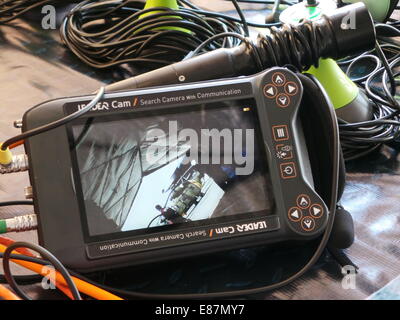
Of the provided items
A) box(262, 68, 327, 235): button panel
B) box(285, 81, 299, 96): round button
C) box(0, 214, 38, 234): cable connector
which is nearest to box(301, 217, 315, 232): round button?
box(262, 68, 327, 235): button panel

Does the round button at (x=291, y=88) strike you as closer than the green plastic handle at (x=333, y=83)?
Yes

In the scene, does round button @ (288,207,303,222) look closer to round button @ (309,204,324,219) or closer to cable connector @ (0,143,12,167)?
round button @ (309,204,324,219)

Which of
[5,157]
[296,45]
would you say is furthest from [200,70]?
[5,157]

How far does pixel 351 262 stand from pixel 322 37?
22 cm

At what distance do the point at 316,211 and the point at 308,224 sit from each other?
0.01 metres

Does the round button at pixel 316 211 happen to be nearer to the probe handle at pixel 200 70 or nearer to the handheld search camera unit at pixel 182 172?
the handheld search camera unit at pixel 182 172

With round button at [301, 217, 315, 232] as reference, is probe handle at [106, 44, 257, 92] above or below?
above

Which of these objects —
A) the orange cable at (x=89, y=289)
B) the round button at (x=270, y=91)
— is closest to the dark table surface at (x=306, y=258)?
the orange cable at (x=89, y=289)

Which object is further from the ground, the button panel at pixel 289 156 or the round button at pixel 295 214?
the button panel at pixel 289 156

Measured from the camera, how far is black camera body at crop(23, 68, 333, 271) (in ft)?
1.58

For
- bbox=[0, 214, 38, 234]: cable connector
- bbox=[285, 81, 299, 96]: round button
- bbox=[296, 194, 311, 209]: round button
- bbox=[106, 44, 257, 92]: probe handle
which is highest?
bbox=[106, 44, 257, 92]: probe handle

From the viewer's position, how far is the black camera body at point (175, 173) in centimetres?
48

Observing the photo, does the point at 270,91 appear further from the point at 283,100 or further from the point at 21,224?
the point at 21,224

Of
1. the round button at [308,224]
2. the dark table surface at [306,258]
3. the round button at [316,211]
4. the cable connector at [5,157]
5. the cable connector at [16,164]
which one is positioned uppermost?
the cable connector at [5,157]
